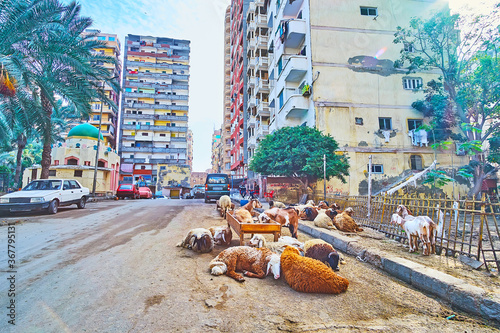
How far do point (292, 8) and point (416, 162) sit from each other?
1858cm

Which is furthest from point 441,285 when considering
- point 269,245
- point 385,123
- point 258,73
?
point 258,73

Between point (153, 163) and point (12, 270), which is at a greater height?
point (153, 163)

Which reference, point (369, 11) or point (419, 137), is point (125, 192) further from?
point (369, 11)

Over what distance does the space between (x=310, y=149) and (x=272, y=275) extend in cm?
1486

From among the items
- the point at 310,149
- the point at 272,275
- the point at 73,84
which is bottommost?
the point at 272,275

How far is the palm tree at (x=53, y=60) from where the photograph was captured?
1216 centimetres

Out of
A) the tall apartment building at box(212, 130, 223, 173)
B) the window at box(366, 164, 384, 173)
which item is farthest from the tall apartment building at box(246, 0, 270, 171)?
the tall apartment building at box(212, 130, 223, 173)

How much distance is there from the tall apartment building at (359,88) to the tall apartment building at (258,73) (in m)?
7.56

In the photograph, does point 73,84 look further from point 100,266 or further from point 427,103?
point 427,103

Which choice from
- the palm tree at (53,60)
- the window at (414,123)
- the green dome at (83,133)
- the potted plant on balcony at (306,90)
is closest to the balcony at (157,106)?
the green dome at (83,133)

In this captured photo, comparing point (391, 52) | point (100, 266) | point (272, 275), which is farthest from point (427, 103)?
point (100, 266)

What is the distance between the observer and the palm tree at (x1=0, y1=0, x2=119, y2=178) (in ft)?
39.9

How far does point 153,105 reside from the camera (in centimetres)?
6150

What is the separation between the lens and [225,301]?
3.45 meters
